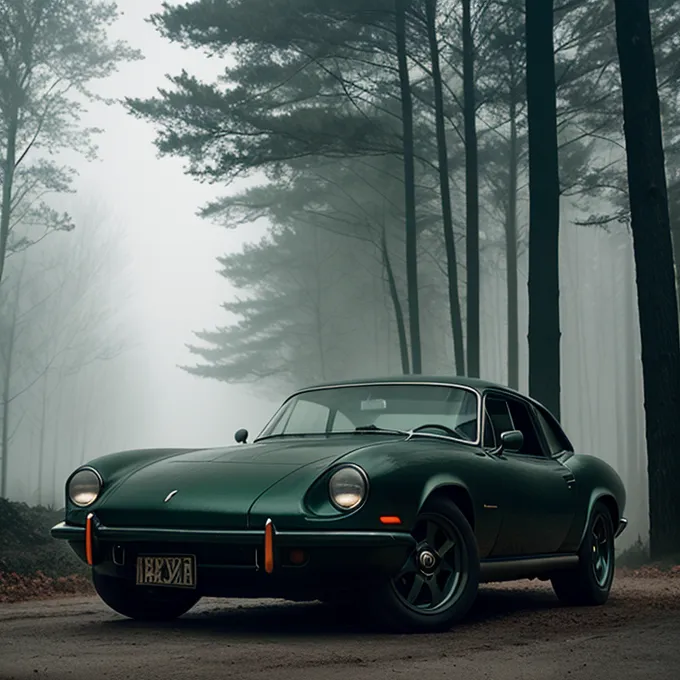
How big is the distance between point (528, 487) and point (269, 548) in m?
2.13

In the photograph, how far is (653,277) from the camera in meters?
13.6

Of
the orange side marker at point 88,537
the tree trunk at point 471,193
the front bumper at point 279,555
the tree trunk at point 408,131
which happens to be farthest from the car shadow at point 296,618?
the tree trunk at point 408,131

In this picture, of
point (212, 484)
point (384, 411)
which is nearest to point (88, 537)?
point (212, 484)

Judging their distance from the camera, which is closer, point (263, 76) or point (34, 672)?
point (34, 672)

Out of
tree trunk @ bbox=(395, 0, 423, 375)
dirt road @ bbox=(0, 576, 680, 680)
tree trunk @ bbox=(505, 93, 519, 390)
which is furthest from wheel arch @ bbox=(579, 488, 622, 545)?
tree trunk @ bbox=(505, 93, 519, 390)

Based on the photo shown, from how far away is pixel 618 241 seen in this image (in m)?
61.6

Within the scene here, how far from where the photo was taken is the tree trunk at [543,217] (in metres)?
15.9

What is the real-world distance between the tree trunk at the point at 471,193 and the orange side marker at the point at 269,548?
1703 centimetres

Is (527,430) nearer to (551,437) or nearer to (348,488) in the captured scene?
(551,437)

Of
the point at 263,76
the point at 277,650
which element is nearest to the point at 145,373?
the point at 263,76

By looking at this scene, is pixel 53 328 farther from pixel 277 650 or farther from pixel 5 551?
pixel 277 650

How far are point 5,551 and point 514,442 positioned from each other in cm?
672

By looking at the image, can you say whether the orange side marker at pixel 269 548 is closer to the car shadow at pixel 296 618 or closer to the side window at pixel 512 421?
the car shadow at pixel 296 618

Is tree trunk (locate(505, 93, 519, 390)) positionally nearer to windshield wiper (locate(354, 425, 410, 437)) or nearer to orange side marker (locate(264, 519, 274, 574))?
windshield wiper (locate(354, 425, 410, 437))
